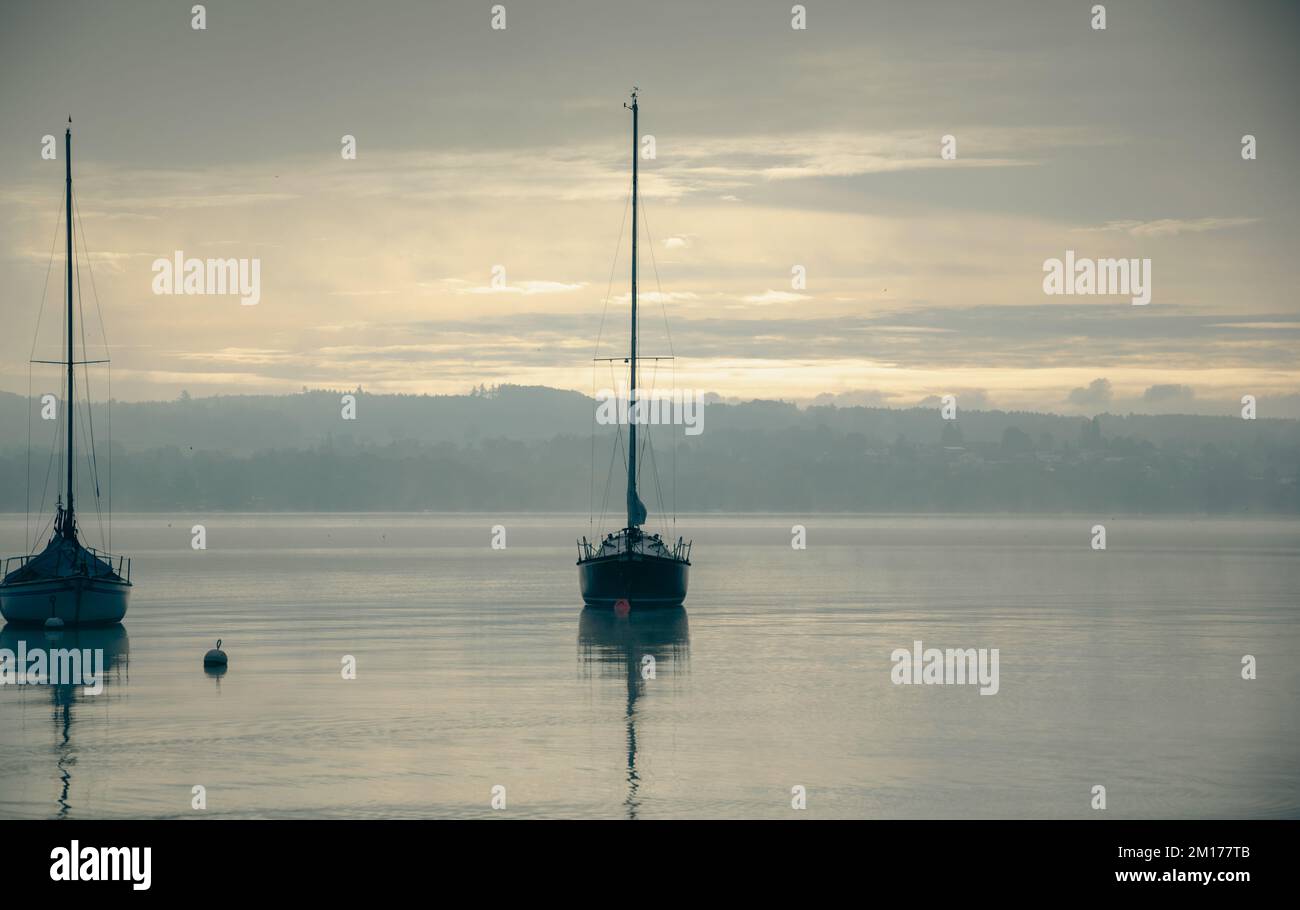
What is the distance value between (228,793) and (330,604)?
5865cm

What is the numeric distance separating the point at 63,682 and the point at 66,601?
1153cm

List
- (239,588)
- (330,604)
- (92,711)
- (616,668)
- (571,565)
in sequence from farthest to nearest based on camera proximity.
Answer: (571,565)
(239,588)
(330,604)
(616,668)
(92,711)

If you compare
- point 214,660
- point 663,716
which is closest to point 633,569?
point 214,660

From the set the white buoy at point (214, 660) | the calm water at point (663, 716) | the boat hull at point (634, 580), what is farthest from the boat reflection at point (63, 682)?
the boat hull at point (634, 580)

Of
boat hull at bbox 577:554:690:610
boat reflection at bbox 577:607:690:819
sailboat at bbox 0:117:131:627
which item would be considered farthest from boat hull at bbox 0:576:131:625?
boat hull at bbox 577:554:690:610

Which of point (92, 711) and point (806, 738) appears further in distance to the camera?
point (92, 711)

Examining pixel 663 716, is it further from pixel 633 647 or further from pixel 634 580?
pixel 634 580

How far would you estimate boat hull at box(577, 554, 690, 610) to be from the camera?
64625mm

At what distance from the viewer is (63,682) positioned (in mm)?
45906

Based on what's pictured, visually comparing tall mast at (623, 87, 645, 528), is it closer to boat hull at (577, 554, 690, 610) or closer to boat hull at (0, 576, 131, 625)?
boat hull at (577, 554, 690, 610)
